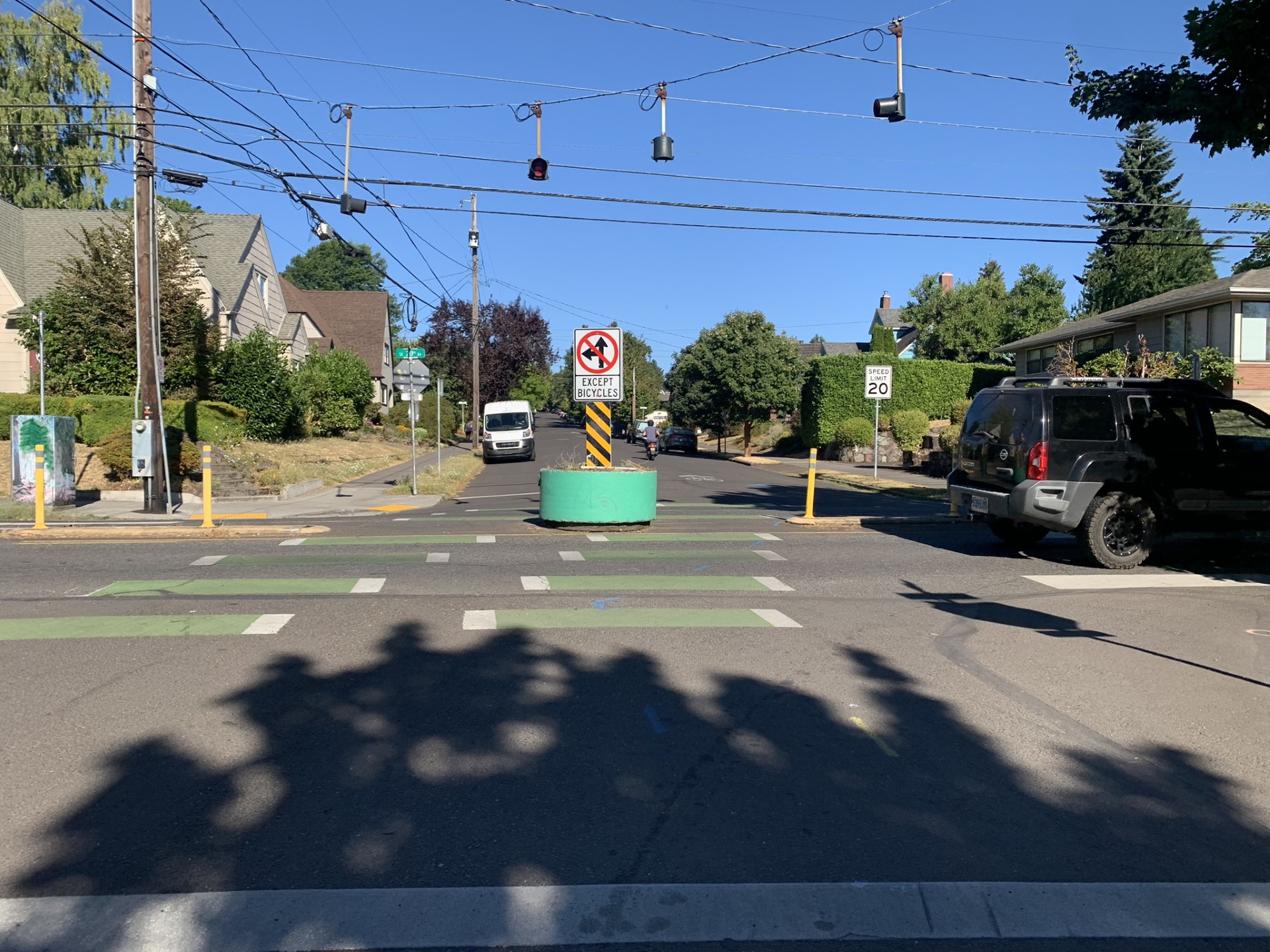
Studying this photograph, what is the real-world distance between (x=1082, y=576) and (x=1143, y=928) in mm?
8257

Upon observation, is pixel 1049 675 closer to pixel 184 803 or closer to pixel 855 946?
pixel 855 946

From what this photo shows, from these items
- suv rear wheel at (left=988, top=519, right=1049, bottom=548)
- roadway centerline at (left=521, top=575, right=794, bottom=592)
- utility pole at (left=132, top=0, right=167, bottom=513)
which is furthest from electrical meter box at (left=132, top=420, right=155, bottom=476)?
suv rear wheel at (left=988, top=519, right=1049, bottom=548)

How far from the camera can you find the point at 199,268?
2894 centimetres

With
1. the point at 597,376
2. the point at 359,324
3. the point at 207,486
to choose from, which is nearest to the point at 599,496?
the point at 597,376

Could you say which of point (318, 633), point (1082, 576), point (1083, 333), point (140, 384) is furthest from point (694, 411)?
point (318, 633)

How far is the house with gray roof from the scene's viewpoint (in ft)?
101

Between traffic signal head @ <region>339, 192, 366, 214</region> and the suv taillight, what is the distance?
13.1 meters

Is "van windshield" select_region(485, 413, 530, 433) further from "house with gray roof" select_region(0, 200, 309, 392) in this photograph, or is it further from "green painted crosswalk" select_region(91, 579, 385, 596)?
"green painted crosswalk" select_region(91, 579, 385, 596)

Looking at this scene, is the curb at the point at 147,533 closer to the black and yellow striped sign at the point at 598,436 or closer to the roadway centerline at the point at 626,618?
the black and yellow striped sign at the point at 598,436

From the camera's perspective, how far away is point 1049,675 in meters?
6.95

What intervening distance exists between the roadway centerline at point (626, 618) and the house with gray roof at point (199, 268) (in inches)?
933

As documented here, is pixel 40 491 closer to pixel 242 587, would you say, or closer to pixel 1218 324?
pixel 242 587

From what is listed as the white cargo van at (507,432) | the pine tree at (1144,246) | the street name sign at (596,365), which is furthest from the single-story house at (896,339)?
the street name sign at (596,365)

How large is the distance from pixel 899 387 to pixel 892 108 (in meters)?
26.9
